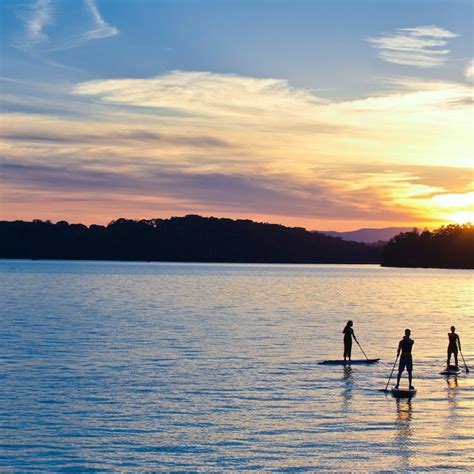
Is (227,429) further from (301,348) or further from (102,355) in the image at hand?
(301,348)

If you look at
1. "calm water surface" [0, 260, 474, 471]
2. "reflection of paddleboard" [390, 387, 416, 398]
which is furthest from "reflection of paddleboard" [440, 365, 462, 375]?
"reflection of paddleboard" [390, 387, 416, 398]

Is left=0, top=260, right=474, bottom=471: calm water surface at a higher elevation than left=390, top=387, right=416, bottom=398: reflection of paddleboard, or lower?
lower

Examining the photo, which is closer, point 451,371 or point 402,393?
point 402,393

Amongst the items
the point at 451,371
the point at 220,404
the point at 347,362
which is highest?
the point at 451,371

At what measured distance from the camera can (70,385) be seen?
113 ft

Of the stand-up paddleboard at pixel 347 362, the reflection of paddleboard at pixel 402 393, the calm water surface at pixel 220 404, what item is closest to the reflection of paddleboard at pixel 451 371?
the calm water surface at pixel 220 404

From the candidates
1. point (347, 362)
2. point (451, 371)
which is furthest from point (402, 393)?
point (347, 362)

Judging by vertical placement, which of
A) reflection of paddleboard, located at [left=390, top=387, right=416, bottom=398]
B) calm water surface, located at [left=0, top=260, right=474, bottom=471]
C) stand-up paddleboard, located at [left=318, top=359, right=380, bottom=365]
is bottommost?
calm water surface, located at [left=0, top=260, right=474, bottom=471]

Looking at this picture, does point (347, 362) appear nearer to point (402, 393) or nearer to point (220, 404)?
point (402, 393)

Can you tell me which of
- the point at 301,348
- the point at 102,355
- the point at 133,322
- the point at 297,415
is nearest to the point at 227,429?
the point at 297,415

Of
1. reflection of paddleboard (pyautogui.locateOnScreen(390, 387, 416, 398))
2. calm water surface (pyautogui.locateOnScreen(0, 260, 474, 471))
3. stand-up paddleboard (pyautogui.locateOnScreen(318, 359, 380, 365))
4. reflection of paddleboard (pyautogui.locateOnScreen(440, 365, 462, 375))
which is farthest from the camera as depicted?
stand-up paddleboard (pyautogui.locateOnScreen(318, 359, 380, 365))

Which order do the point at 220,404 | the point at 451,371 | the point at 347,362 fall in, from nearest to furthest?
the point at 220,404
the point at 451,371
the point at 347,362

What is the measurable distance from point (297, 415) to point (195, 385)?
24.8ft

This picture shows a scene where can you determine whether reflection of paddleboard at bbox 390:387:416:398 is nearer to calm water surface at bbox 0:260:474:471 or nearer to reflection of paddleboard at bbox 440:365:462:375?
calm water surface at bbox 0:260:474:471
